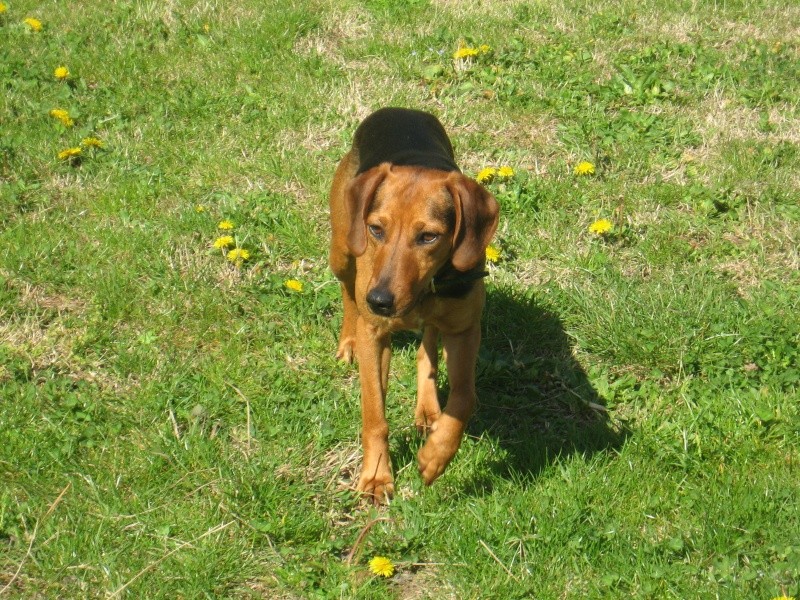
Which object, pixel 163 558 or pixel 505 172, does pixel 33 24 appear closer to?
pixel 505 172

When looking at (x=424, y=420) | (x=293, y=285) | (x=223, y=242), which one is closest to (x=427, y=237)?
(x=424, y=420)

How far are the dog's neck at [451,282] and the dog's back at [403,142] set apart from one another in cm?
64

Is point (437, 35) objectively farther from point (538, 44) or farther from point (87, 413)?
point (87, 413)

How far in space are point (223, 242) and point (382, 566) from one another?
2.86m

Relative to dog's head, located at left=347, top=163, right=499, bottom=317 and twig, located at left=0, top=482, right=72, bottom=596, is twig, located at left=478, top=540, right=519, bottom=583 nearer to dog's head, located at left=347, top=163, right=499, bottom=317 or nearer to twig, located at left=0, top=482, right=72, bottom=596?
dog's head, located at left=347, top=163, right=499, bottom=317

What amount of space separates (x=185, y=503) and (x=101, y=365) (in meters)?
1.33

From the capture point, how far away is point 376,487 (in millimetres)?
4840

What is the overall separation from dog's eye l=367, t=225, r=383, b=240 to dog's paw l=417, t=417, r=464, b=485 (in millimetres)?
887

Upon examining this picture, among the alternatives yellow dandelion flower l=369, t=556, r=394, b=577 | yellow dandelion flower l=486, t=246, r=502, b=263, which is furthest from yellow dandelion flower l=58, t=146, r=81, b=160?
yellow dandelion flower l=369, t=556, r=394, b=577

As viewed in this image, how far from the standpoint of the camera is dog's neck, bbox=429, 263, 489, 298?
4.87 meters

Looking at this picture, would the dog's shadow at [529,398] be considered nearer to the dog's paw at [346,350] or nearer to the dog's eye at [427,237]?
the dog's paw at [346,350]

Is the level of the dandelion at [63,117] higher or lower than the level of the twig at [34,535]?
higher

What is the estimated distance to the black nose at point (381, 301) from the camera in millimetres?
4441

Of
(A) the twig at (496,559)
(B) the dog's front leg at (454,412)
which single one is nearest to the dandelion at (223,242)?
(B) the dog's front leg at (454,412)
